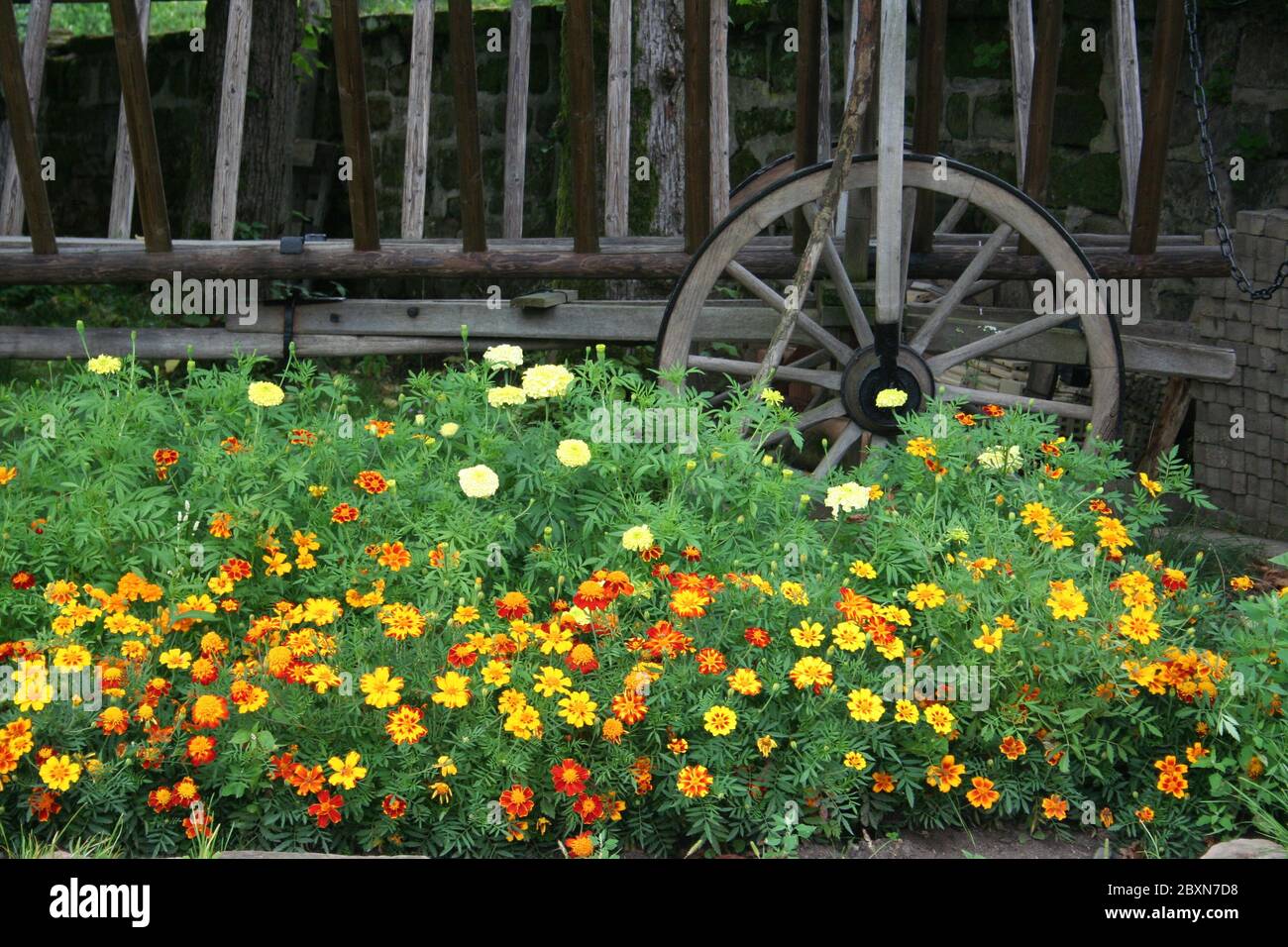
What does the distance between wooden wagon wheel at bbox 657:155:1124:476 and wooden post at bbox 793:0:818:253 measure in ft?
0.79

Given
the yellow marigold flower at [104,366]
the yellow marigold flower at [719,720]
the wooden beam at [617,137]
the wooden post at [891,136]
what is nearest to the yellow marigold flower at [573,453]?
the yellow marigold flower at [719,720]

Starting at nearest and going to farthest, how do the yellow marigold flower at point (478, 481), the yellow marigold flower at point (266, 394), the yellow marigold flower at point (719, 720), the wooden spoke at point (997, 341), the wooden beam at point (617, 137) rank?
1. the yellow marigold flower at point (719, 720)
2. the yellow marigold flower at point (478, 481)
3. the yellow marigold flower at point (266, 394)
4. the wooden spoke at point (997, 341)
5. the wooden beam at point (617, 137)

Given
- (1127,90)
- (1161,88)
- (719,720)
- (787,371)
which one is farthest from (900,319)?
(719,720)

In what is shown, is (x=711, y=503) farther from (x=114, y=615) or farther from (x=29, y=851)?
(x=29, y=851)

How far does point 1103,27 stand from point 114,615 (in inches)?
214

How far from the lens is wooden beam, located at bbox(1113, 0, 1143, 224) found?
4.68 metres

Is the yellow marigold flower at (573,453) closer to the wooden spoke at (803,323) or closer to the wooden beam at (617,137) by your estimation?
the wooden spoke at (803,323)

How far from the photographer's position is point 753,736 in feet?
8.13

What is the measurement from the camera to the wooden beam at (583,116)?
13.5 feet

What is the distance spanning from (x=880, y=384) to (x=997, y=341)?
468 mm

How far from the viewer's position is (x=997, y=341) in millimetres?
4238

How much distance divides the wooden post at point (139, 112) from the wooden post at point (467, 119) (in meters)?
0.97

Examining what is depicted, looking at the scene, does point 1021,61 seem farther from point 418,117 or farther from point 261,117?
point 261,117

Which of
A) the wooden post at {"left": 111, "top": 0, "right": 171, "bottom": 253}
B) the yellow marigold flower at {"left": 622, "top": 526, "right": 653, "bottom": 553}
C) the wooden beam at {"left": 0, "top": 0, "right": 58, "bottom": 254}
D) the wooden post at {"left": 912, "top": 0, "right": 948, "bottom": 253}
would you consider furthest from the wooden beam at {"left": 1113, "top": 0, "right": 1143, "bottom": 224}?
the wooden beam at {"left": 0, "top": 0, "right": 58, "bottom": 254}
